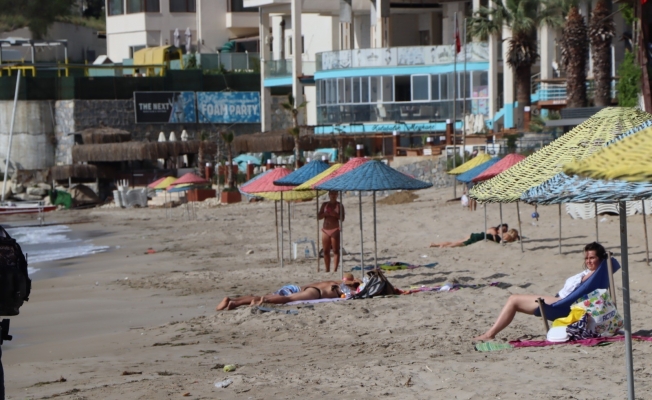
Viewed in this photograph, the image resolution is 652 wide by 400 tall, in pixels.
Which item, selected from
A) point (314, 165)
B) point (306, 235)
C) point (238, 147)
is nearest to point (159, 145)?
point (238, 147)

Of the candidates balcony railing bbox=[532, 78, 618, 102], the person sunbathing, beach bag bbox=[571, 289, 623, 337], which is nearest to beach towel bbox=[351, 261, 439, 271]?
the person sunbathing

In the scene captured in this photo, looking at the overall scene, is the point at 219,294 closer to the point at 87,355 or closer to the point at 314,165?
the point at 314,165

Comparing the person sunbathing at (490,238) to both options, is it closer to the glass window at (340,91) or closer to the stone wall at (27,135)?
the glass window at (340,91)

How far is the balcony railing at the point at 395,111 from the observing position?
40.3 m

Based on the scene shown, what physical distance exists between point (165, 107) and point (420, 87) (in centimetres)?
1483

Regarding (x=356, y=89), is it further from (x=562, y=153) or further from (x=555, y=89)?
(x=562, y=153)

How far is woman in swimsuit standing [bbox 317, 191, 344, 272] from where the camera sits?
53.4 feet

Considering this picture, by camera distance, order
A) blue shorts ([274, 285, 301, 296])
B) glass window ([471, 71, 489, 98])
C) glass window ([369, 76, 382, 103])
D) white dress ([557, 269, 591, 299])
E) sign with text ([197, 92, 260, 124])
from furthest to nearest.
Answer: sign with text ([197, 92, 260, 124]) → glass window ([369, 76, 382, 103]) → glass window ([471, 71, 489, 98]) → blue shorts ([274, 285, 301, 296]) → white dress ([557, 269, 591, 299])

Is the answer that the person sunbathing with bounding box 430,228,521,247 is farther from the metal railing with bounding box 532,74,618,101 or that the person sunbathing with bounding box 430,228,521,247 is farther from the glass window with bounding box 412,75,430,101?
the glass window with bounding box 412,75,430,101

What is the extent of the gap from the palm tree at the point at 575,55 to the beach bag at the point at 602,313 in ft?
76.7

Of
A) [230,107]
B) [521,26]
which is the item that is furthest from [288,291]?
[230,107]

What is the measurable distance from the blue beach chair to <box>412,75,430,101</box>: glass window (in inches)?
1243

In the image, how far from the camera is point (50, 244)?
29.7 meters

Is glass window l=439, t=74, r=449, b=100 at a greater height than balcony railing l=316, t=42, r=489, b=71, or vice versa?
balcony railing l=316, t=42, r=489, b=71
